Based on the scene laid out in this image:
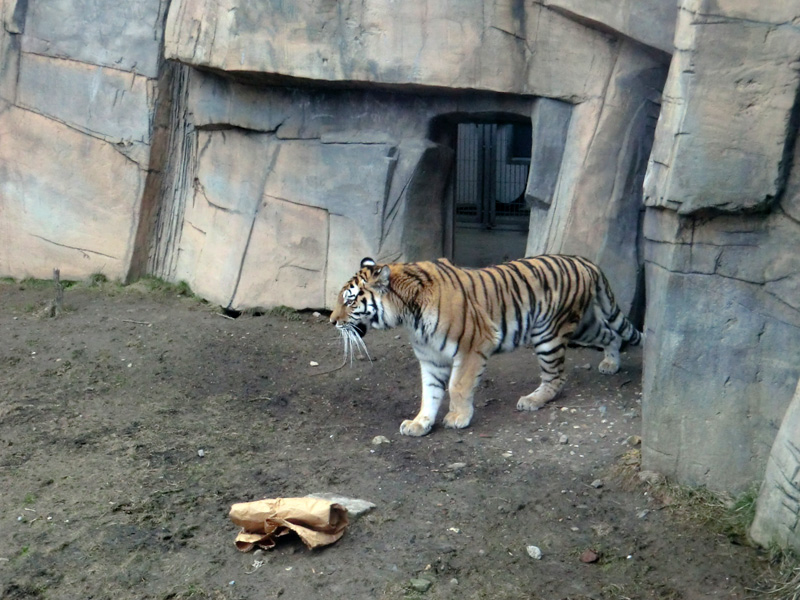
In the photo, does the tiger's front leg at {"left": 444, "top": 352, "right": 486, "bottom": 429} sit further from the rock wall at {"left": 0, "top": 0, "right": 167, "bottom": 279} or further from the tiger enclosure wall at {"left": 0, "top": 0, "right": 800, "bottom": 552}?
the rock wall at {"left": 0, "top": 0, "right": 167, "bottom": 279}

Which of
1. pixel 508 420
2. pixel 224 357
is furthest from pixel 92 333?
pixel 508 420

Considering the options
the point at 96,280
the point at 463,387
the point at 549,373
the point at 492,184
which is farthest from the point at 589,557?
the point at 492,184

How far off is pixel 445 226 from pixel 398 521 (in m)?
3.68

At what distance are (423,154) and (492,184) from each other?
339 centimetres

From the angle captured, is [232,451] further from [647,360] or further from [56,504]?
[647,360]

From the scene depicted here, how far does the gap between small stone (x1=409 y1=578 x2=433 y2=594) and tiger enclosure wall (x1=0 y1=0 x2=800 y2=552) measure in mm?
1286

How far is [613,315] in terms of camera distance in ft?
18.9

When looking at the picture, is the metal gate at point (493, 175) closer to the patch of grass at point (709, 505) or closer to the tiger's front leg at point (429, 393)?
the tiger's front leg at point (429, 393)

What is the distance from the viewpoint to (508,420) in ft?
17.5

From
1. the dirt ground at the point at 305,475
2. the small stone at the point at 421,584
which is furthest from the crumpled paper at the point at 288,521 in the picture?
the small stone at the point at 421,584

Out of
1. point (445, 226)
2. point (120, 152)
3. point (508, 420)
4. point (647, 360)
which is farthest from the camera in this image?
point (120, 152)

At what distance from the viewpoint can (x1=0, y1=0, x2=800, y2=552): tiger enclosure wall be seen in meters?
3.70

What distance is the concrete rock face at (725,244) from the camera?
359cm

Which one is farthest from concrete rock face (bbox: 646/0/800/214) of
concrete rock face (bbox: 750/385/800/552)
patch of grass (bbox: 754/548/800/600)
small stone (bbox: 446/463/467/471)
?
small stone (bbox: 446/463/467/471)
